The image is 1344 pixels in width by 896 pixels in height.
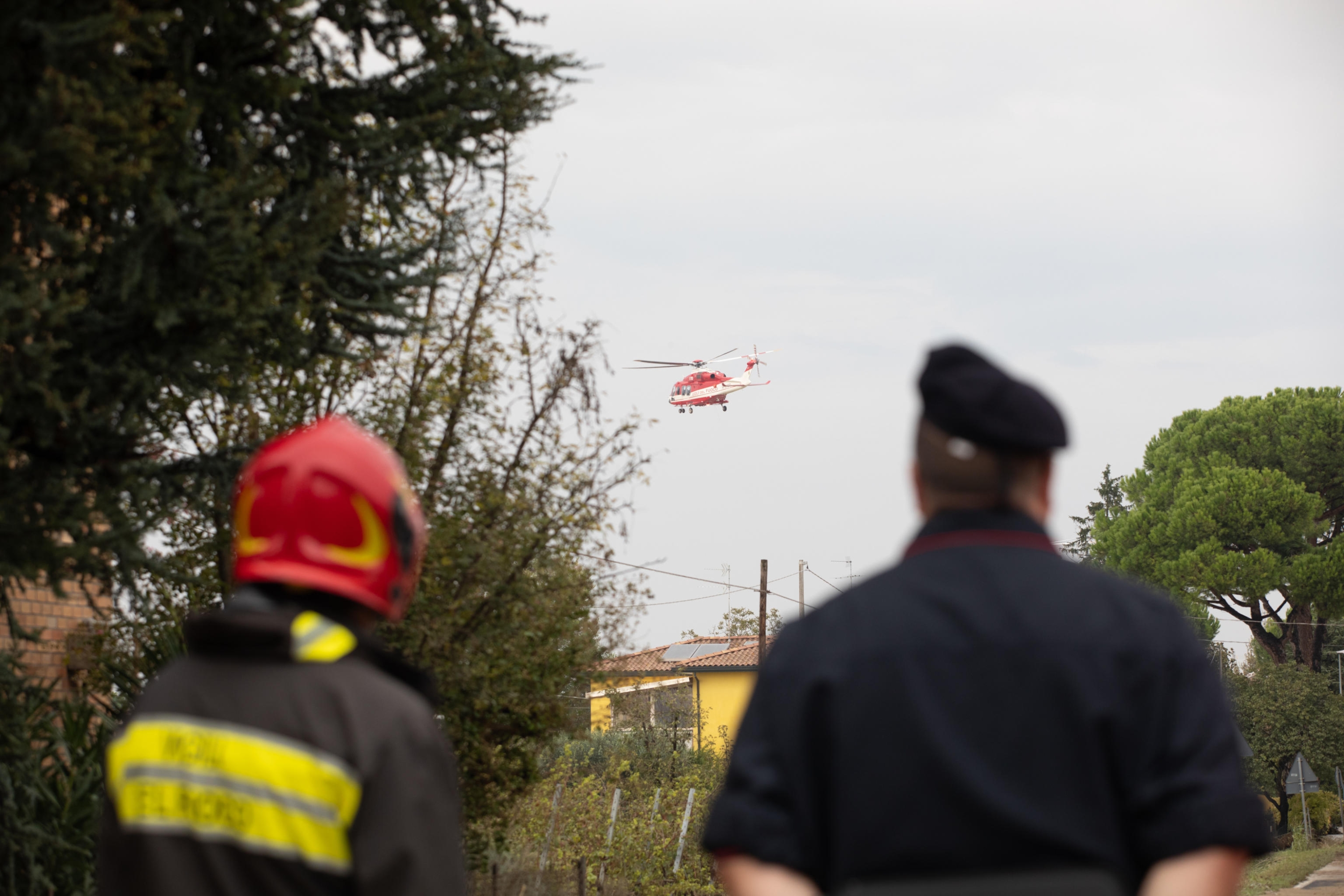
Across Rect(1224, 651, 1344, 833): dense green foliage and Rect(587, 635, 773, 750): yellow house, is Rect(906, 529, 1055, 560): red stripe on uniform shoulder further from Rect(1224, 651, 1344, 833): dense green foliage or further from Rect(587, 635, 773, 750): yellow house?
Rect(1224, 651, 1344, 833): dense green foliage

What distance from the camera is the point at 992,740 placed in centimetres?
158

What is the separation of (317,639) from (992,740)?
98 cm

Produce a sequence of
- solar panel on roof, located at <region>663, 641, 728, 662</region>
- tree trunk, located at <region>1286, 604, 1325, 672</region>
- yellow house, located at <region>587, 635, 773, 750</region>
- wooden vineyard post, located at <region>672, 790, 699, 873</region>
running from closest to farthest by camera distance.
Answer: yellow house, located at <region>587, 635, 773, 750</region>, wooden vineyard post, located at <region>672, 790, 699, 873</region>, tree trunk, located at <region>1286, 604, 1325, 672</region>, solar panel on roof, located at <region>663, 641, 728, 662</region>

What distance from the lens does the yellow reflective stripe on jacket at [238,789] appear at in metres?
1.75

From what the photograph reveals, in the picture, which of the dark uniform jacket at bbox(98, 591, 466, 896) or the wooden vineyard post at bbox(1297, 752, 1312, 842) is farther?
the wooden vineyard post at bbox(1297, 752, 1312, 842)

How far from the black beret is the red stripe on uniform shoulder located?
0.39 feet

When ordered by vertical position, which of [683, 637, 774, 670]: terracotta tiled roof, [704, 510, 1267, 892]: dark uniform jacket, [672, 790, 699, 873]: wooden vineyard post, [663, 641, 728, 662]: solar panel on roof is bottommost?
[672, 790, 699, 873]: wooden vineyard post

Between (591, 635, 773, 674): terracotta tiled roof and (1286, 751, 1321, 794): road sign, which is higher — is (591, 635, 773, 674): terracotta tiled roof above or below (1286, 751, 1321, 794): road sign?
above

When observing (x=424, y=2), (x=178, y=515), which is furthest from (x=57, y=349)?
(x=424, y=2)

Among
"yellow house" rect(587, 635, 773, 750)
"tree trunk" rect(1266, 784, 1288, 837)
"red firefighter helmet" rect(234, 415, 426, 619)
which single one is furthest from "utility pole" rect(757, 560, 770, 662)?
"red firefighter helmet" rect(234, 415, 426, 619)

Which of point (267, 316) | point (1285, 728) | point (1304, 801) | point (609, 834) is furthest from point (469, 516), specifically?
point (1285, 728)

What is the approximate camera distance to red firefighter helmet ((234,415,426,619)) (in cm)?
191

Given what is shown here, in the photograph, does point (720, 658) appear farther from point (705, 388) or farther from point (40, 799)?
point (40, 799)

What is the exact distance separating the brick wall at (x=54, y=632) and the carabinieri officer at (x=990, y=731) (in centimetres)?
722
